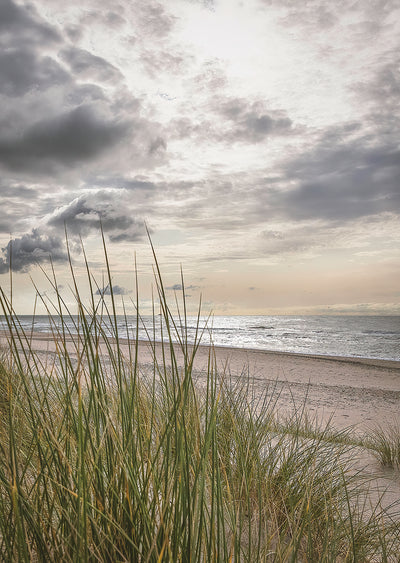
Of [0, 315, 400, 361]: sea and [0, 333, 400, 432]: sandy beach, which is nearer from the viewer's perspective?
[0, 333, 400, 432]: sandy beach

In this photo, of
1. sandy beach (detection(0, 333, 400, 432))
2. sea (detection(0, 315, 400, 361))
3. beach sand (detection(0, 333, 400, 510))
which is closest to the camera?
beach sand (detection(0, 333, 400, 510))

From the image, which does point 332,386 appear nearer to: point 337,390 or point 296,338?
point 337,390

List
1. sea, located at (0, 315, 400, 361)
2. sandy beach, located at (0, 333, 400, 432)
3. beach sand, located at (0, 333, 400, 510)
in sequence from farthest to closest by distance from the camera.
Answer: sea, located at (0, 315, 400, 361) < sandy beach, located at (0, 333, 400, 432) < beach sand, located at (0, 333, 400, 510)

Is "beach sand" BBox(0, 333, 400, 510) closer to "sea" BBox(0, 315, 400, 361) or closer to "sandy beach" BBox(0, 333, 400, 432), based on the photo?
"sandy beach" BBox(0, 333, 400, 432)

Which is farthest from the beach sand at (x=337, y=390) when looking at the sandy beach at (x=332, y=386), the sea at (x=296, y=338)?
the sea at (x=296, y=338)

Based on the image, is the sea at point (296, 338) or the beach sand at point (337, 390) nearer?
the beach sand at point (337, 390)

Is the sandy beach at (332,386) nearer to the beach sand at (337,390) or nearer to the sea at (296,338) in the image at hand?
the beach sand at (337,390)

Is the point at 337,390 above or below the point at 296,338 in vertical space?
above

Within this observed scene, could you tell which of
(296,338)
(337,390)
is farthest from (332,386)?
(296,338)

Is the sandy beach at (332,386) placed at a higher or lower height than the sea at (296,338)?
higher

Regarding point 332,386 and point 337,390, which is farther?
point 332,386

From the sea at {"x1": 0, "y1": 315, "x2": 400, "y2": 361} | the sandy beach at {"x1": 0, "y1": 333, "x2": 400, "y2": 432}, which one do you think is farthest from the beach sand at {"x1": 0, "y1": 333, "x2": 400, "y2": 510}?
the sea at {"x1": 0, "y1": 315, "x2": 400, "y2": 361}

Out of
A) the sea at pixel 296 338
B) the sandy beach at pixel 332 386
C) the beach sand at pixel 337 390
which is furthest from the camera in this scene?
the sea at pixel 296 338

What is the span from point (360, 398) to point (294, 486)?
6.93 meters
